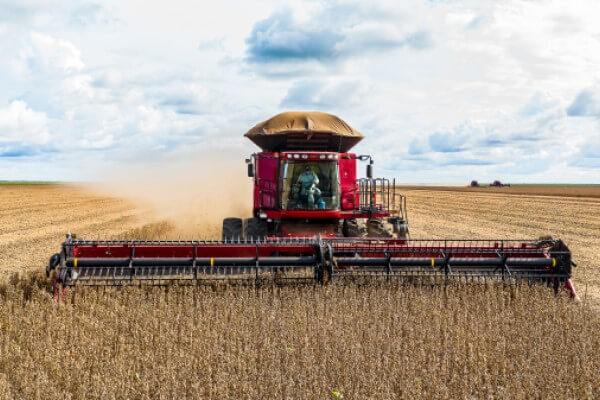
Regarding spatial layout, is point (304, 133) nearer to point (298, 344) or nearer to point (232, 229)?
point (232, 229)

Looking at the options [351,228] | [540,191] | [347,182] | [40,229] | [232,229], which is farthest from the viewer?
[540,191]

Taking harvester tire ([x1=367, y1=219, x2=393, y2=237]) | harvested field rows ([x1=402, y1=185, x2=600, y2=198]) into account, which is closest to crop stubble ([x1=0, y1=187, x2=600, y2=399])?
harvester tire ([x1=367, y1=219, x2=393, y2=237])

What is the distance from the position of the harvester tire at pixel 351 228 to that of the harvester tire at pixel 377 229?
0.24 m

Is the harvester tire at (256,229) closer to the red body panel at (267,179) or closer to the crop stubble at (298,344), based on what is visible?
the red body panel at (267,179)

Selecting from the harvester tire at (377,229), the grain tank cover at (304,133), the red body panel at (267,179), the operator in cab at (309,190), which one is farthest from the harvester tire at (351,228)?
the grain tank cover at (304,133)

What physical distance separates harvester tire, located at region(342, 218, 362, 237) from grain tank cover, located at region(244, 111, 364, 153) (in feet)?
5.93

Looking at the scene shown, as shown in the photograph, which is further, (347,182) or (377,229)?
(347,182)

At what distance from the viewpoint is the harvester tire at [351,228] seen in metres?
10.3

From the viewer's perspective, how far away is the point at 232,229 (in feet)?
35.3

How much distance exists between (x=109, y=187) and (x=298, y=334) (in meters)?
29.9

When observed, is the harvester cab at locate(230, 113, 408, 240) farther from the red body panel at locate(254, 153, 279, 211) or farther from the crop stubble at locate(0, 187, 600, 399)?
the crop stubble at locate(0, 187, 600, 399)

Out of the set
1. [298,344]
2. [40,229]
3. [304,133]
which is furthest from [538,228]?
[298,344]

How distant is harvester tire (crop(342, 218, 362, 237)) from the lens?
33.8 feet

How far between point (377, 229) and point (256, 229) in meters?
2.05
